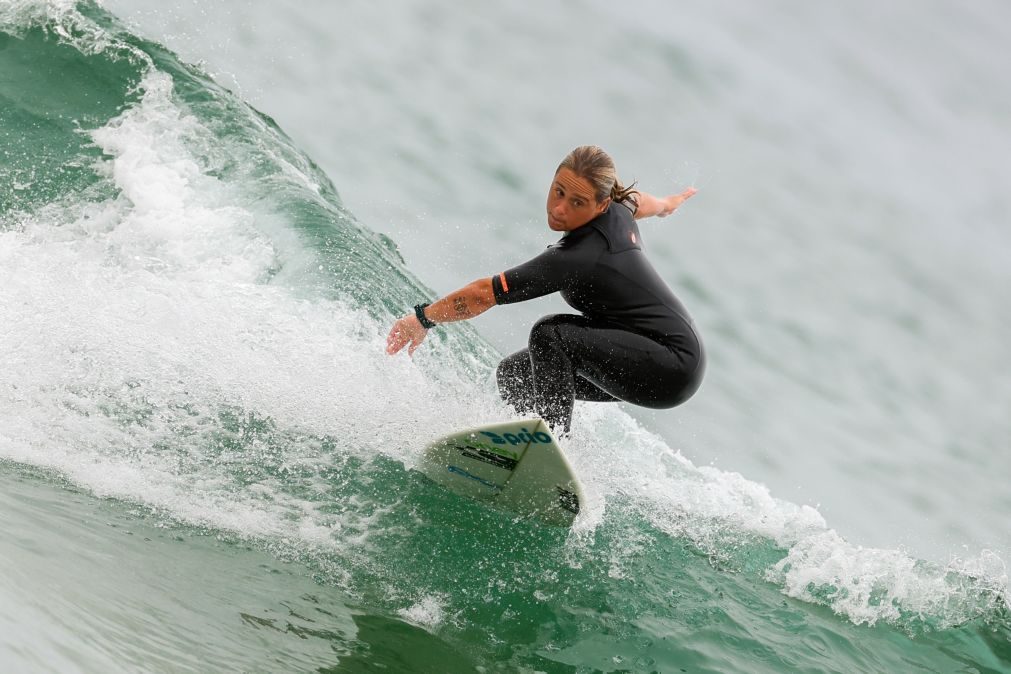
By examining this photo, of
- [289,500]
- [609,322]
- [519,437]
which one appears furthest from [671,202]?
[289,500]

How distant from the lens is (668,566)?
5.59 metres

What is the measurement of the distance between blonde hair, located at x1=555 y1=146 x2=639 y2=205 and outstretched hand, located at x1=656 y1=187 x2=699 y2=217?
107 centimetres

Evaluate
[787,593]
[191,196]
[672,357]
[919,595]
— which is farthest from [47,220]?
[919,595]

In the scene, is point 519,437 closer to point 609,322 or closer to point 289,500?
point 609,322

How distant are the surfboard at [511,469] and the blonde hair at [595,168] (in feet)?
3.94

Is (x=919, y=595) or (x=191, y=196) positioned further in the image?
(x=191, y=196)

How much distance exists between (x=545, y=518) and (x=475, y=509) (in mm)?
399

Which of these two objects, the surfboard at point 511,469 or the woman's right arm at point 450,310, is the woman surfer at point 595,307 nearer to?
the woman's right arm at point 450,310

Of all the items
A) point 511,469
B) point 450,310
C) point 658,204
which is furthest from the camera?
point 658,204

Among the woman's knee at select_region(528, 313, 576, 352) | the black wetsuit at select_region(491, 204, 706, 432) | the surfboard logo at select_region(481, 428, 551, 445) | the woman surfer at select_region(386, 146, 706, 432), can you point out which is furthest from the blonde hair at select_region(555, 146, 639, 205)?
the surfboard logo at select_region(481, 428, 551, 445)

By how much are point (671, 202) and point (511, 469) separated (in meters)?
2.02

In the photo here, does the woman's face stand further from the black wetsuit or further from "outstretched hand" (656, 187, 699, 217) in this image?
"outstretched hand" (656, 187, 699, 217)

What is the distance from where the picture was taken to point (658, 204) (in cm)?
557

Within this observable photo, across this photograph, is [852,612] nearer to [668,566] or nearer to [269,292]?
[668,566]
